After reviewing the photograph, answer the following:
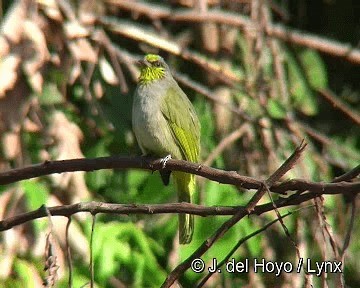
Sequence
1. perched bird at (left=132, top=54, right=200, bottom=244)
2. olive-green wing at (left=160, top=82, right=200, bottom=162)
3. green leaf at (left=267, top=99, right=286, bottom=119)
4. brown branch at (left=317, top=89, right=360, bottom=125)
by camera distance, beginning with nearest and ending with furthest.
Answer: perched bird at (left=132, top=54, right=200, bottom=244) < olive-green wing at (left=160, top=82, right=200, bottom=162) < green leaf at (left=267, top=99, right=286, bottom=119) < brown branch at (left=317, top=89, right=360, bottom=125)

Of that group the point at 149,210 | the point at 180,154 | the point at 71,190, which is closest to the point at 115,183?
the point at 71,190

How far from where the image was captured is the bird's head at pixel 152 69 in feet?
16.6

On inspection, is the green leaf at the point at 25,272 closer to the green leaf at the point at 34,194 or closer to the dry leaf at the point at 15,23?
the green leaf at the point at 34,194

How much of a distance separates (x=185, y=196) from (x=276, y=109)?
1.63 m

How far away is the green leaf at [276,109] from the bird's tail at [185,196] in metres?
1.50

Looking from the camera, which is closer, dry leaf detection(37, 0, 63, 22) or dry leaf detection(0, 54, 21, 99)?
dry leaf detection(0, 54, 21, 99)

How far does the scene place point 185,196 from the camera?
4836 millimetres

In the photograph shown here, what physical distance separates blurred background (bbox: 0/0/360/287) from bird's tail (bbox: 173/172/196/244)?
0.30 m

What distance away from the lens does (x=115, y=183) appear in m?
5.75

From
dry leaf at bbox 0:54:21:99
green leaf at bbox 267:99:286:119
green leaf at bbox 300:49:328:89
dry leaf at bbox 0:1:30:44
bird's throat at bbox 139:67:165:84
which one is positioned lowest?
dry leaf at bbox 0:54:21:99

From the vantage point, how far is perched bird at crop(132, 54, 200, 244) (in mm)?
4672

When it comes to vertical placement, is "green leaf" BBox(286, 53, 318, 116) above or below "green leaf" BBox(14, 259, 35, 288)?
→ above

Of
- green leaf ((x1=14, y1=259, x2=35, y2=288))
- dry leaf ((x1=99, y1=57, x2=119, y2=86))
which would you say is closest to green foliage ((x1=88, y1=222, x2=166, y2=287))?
green leaf ((x1=14, y1=259, x2=35, y2=288))

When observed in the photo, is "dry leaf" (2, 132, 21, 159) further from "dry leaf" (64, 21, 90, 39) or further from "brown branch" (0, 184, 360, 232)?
"brown branch" (0, 184, 360, 232)
